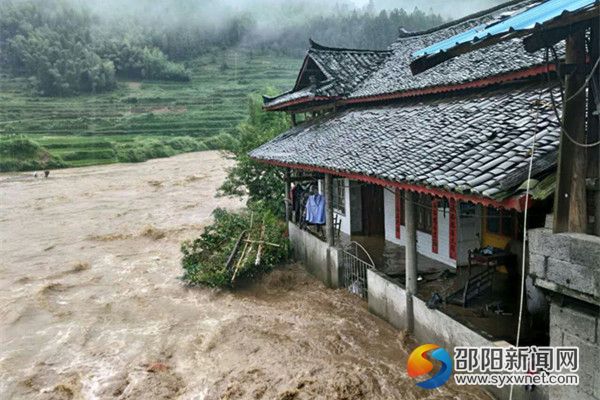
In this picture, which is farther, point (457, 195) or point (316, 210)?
point (316, 210)

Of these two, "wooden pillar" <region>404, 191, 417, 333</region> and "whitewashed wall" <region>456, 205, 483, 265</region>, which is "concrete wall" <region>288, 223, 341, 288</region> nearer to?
"whitewashed wall" <region>456, 205, 483, 265</region>

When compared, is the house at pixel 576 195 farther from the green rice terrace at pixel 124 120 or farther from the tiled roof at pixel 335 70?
the green rice terrace at pixel 124 120

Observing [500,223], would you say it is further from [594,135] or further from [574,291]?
[594,135]

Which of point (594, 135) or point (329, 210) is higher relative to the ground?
point (594, 135)

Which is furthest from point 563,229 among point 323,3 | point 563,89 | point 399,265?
point 323,3

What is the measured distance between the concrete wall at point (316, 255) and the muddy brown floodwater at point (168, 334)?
0.29 metres

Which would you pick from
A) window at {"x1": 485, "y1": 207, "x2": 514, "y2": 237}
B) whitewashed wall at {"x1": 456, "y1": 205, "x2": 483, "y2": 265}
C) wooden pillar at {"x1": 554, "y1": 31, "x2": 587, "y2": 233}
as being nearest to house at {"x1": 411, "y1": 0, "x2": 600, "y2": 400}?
wooden pillar at {"x1": 554, "y1": 31, "x2": 587, "y2": 233}

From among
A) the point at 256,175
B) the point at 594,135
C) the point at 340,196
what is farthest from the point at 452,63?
the point at 256,175

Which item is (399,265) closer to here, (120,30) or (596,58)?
(596,58)

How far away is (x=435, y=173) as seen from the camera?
218 inches

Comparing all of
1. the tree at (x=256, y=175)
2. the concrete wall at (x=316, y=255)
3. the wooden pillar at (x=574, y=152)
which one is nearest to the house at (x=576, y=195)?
the wooden pillar at (x=574, y=152)

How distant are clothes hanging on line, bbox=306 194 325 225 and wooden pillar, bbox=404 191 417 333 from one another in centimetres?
437

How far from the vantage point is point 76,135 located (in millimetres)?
52750

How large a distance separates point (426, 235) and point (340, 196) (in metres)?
4.00
